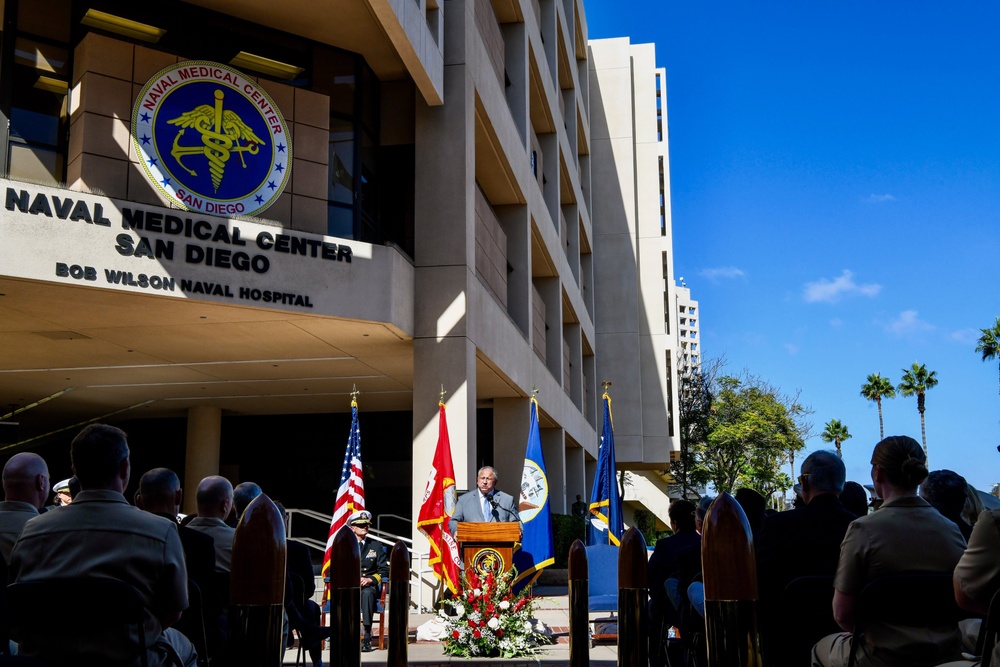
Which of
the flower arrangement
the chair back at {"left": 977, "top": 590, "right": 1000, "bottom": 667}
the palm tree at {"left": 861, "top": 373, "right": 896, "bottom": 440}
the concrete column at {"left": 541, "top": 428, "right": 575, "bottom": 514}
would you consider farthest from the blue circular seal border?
the palm tree at {"left": 861, "top": 373, "right": 896, "bottom": 440}

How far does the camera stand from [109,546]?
13.0 ft

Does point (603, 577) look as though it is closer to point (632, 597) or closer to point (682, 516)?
point (682, 516)

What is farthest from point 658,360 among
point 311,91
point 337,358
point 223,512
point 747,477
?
point 223,512

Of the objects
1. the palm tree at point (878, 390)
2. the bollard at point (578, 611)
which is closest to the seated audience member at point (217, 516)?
the bollard at point (578, 611)

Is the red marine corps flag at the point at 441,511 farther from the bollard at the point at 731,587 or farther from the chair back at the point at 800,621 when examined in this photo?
the bollard at the point at 731,587

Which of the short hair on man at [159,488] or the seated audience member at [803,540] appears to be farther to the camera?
the short hair on man at [159,488]

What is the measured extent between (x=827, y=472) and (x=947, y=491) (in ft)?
4.08

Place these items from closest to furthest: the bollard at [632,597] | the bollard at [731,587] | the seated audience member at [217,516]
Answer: the bollard at [731,587], the bollard at [632,597], the seated audience member at [217,516]

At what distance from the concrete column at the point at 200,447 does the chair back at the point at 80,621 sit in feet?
71.6

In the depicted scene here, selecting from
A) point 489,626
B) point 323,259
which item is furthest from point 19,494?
point 323,259

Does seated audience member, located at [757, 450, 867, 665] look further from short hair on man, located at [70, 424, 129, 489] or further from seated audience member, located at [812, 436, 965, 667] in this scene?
short hair on man, located at [70, 424, 129, 489]

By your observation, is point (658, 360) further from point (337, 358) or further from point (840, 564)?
point (840, 564)

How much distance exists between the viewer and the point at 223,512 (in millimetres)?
6543

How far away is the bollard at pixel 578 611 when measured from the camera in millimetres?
5168
